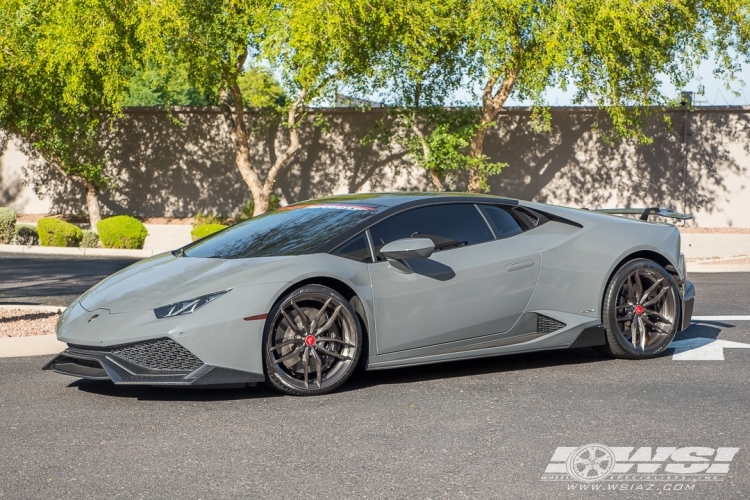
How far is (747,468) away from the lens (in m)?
4.86

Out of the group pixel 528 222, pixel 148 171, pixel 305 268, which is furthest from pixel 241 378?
pixel 148 171

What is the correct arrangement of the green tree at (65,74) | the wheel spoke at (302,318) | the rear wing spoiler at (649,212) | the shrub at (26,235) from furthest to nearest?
the shrub at (26,235), the green tree at (65,74), the rear wing spoiler at (649,212), the wheel spoke at (302,318)

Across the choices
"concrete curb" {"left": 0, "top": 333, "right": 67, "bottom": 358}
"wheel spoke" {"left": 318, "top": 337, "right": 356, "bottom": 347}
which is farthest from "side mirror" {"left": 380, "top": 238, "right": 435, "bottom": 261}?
"concrete curb" {"left": 0, "top": 333, "right": 67, "bottom": 358}

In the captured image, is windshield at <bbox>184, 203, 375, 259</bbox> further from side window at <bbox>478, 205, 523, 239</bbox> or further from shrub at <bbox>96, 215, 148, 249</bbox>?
shrub at <bbox>96, 215, 148, 249</bbox>

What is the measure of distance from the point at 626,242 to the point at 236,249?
296 centimetres

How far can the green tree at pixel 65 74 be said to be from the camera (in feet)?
61.6

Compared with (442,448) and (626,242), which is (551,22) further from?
(442,448)

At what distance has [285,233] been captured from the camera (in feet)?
→ 23.4

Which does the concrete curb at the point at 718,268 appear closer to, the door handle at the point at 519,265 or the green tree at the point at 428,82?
the green tree at the point at 428,82

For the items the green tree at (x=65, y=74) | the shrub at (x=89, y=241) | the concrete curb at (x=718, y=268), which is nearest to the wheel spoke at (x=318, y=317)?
the concrete curb at (x=718, y=268)

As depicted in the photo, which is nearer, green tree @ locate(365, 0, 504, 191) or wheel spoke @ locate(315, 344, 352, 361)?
wheel spoke @ locate(315, 344, 352, 361)

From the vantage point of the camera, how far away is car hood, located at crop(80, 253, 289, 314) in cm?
633

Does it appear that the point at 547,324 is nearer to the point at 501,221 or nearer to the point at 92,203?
the point at 501,221

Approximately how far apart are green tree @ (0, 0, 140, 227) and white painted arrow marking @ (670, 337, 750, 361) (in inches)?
520
